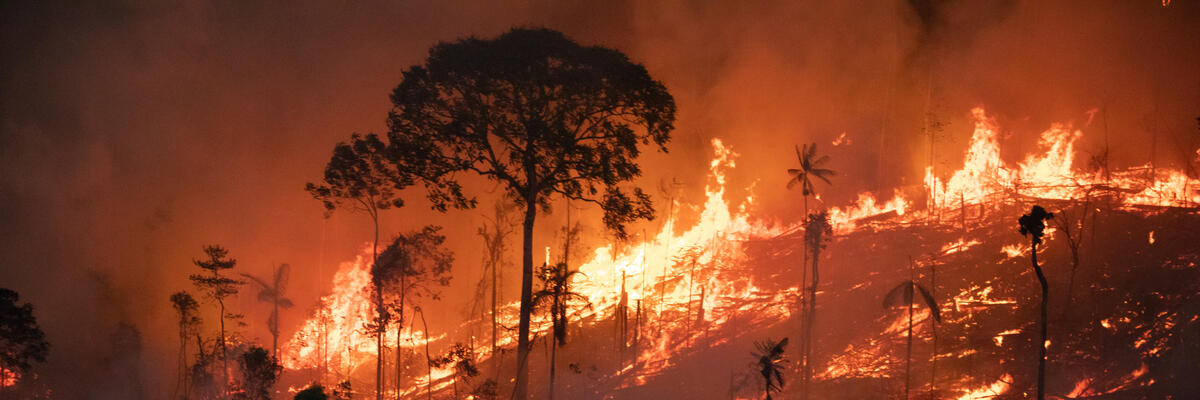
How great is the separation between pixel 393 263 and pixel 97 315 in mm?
55996

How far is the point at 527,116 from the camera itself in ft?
81.4

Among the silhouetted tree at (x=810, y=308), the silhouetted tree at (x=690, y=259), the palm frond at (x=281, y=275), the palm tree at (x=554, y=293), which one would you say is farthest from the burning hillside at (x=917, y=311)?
the palm frond at (x=281, y=275)

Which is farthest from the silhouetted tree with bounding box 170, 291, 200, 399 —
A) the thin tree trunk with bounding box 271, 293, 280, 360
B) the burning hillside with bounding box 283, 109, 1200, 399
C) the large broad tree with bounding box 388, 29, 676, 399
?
the large broad tree with bounding box 388, 29, 676, 399

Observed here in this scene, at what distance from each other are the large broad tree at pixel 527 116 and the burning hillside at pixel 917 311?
13.0 m

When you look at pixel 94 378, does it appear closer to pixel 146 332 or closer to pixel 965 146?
pixel 146 332

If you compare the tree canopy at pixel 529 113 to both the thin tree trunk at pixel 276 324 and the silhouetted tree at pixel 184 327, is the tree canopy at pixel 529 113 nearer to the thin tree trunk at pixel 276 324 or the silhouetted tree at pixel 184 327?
the silhouetted tree at pixel 184 327

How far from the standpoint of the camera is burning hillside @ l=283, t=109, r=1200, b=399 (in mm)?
50312

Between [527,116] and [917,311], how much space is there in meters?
53.3

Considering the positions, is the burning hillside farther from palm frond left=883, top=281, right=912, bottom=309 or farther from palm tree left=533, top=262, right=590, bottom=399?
palm tree left=533, top=262, right=590, bottom=399

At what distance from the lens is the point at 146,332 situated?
275ft

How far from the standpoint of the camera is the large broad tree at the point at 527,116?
24734 mm

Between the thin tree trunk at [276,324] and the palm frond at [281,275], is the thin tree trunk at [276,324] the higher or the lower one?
the lower one

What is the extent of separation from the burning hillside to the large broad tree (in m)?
13.0

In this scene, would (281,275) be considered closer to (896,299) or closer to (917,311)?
(896,299)
